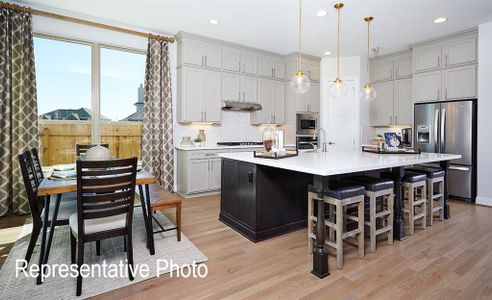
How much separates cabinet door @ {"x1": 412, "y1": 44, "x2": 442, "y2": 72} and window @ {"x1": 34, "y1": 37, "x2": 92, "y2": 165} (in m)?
5.97

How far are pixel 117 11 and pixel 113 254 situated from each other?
3421 mm

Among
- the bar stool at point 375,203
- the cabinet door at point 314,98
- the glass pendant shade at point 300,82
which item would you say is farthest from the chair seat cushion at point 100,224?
the cabinet door at point 314,98

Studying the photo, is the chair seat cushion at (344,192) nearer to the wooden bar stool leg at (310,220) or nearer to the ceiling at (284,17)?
the wooden bar stool leg at (310,220)

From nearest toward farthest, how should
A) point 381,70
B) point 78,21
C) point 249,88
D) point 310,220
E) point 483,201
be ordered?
point 310,220, point 78,21, point 483,201, point 249,88, point 381,70

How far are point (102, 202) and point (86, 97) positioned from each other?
3.02 m

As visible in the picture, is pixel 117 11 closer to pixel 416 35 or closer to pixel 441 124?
pixel 416 35

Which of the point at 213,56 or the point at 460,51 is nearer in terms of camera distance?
the point at 460,51

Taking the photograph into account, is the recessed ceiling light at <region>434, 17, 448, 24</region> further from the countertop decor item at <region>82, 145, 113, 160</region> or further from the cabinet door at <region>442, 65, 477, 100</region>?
the countertop decor item at <region>82, 145, 113, 160</region>

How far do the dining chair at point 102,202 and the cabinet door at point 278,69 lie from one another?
4.53m

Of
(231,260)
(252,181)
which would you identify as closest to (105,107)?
(252,181)

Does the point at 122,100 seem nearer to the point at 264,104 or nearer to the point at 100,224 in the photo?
the point at 264,104

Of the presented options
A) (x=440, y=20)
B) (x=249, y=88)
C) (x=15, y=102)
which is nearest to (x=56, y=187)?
(x=15, y=102)

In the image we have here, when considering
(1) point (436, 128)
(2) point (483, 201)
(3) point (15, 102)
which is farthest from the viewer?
(1) point (436, 128)

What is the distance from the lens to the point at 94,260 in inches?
90.7
